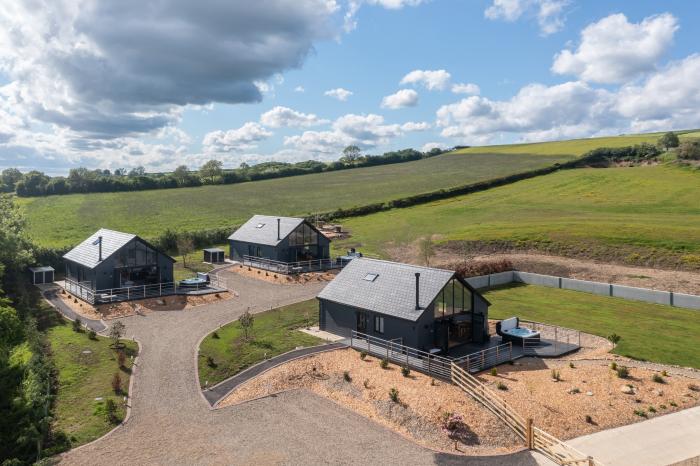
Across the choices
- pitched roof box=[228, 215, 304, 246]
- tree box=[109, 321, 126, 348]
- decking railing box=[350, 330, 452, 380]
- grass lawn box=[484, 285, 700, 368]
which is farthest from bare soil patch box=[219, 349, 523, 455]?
pitched roof box=[228, 215, 304, 246]

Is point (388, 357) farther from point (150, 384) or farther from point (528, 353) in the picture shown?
point (150, 384)

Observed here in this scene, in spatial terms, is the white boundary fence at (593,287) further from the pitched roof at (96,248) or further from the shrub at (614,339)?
the pitched roof at (96,248)

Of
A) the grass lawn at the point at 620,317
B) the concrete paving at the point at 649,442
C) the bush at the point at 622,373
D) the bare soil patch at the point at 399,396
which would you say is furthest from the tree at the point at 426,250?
the concrete paving at the point at 649,442

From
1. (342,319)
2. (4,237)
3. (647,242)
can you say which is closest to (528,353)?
(342,319)

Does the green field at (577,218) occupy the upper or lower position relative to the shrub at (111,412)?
upper

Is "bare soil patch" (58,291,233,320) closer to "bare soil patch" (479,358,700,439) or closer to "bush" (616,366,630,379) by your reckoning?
"bare soil patch" (479,358,700,439)
